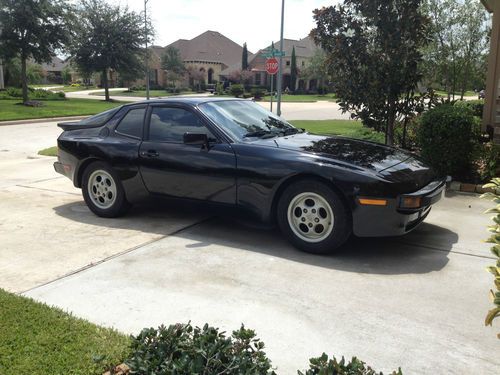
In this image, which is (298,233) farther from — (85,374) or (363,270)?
(85,374)

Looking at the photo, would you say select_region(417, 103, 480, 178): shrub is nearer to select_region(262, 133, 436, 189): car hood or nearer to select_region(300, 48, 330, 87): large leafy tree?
select_region(262, 133, 436, 189): car hood

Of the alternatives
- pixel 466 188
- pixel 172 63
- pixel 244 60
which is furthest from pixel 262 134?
pixel 244 60

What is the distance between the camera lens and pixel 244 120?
18.3 ft

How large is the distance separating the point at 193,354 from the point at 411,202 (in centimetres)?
273

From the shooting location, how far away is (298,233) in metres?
4.69

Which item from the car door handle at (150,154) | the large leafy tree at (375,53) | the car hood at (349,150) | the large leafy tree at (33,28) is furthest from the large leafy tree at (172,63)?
the car hood at (349,150)

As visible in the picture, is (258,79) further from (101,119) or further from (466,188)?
(101,119)

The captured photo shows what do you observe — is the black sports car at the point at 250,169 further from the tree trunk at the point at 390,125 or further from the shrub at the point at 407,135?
the shrub at the point at 407,135

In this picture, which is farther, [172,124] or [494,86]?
[494,86]

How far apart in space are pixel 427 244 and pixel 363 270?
3.54 feet

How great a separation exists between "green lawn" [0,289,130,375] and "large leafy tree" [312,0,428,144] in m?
7.18

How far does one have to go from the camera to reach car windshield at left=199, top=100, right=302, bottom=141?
5.32 metres

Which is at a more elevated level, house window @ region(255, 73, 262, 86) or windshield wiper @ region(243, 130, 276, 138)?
house window @ region(255, 73, 262, 86)

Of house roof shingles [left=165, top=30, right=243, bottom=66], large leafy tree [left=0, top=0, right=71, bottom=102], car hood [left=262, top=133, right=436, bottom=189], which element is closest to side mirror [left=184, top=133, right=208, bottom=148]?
car hood [left=262, top=133, right=436, bottom=189]
